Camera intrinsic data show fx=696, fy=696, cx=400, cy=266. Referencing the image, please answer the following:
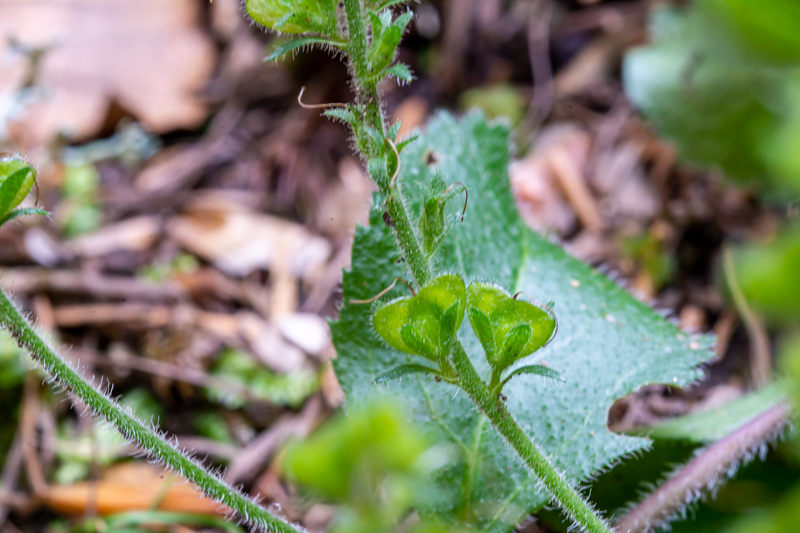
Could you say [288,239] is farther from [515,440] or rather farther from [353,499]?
[353,499]

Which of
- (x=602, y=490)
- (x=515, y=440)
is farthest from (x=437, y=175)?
(x=602, y=490)

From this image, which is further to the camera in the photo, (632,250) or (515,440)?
(632,250)

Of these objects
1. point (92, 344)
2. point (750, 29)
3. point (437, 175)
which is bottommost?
point (92, 344)

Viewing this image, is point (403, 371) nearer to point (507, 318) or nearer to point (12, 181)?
point (507, 318)

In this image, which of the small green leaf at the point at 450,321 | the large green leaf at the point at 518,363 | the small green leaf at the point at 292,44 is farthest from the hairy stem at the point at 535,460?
the small green leaf at the point at 292,44

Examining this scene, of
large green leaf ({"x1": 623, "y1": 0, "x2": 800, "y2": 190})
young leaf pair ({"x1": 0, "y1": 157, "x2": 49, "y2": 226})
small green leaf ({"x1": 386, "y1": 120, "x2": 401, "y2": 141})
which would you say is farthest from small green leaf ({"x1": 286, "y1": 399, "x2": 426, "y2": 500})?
large green leaf ({"x1": 623, "y1": 0, "x2": 800, "y2": 190})

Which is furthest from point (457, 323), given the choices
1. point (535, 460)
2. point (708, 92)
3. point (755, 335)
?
point (708, 92)
